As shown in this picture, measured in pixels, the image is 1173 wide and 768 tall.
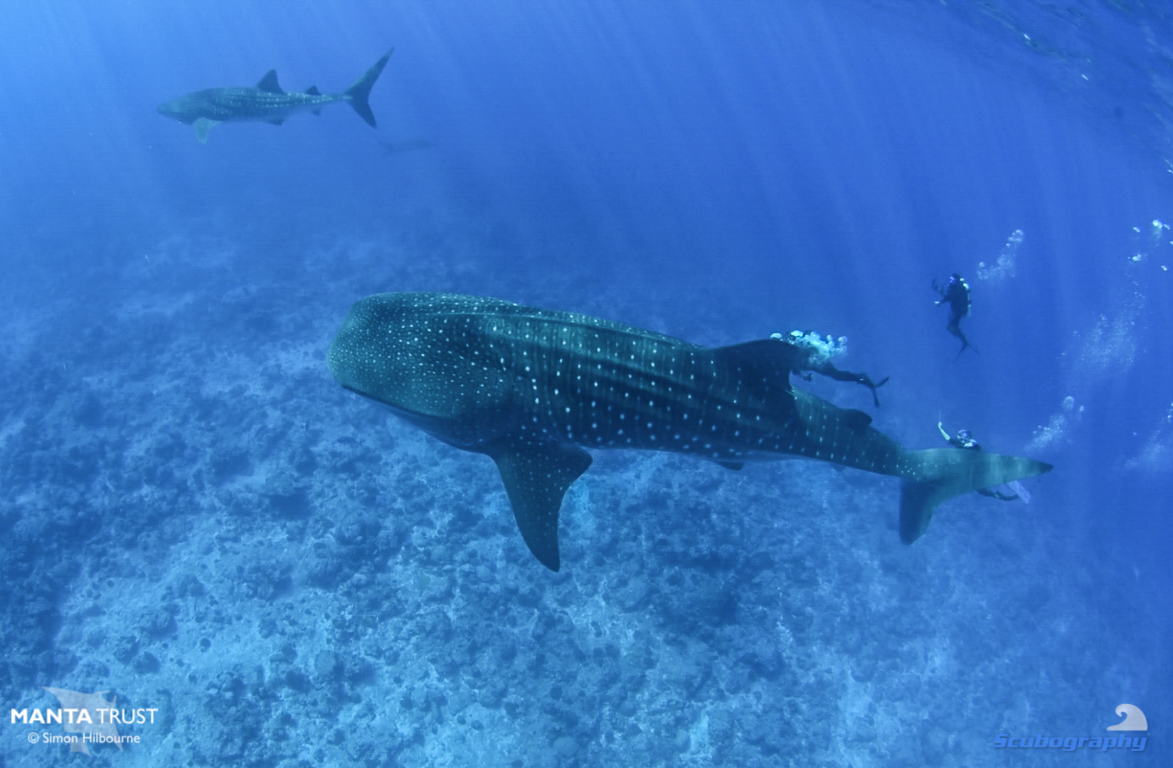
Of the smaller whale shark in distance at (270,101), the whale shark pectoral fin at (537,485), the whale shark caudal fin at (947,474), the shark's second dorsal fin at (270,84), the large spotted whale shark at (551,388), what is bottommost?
the whale shark caudal fin at (947,474)

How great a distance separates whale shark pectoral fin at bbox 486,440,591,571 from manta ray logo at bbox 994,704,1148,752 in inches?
661

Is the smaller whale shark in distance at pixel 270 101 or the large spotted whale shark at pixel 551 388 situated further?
the smaller whale shark in distance at pixel 270 101

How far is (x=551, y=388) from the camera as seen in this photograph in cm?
438

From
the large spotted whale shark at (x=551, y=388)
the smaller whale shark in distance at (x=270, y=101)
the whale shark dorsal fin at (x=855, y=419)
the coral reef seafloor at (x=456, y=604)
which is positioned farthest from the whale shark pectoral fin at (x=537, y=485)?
the smaller whale shark in distance at (x=270, y=101)

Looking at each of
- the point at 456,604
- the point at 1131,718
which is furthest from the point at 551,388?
the point at 1131,718

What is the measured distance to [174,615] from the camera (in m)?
12.7

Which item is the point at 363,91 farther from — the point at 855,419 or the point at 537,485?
the point at 855,419

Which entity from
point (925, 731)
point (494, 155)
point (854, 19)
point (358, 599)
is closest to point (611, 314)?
point (358, 599)

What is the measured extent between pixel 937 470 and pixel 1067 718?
16.5m

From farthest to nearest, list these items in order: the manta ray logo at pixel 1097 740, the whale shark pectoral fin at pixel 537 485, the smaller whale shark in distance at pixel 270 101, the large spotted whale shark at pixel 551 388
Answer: the smaller whale shark in distance at pixel 270 101 → the manta ray logo at pixel 1097 740 → the whale shark pectoral fin at pixel 537 485 → the large spotted whale shark at pixel 551 388

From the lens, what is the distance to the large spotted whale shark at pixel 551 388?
4266 mm

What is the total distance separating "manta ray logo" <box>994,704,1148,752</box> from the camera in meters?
14.4

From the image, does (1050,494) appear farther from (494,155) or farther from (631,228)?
(494,155)

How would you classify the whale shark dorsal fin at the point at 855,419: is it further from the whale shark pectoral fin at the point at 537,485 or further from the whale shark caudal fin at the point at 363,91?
the whale shark caudal fin at the point at 363,91
